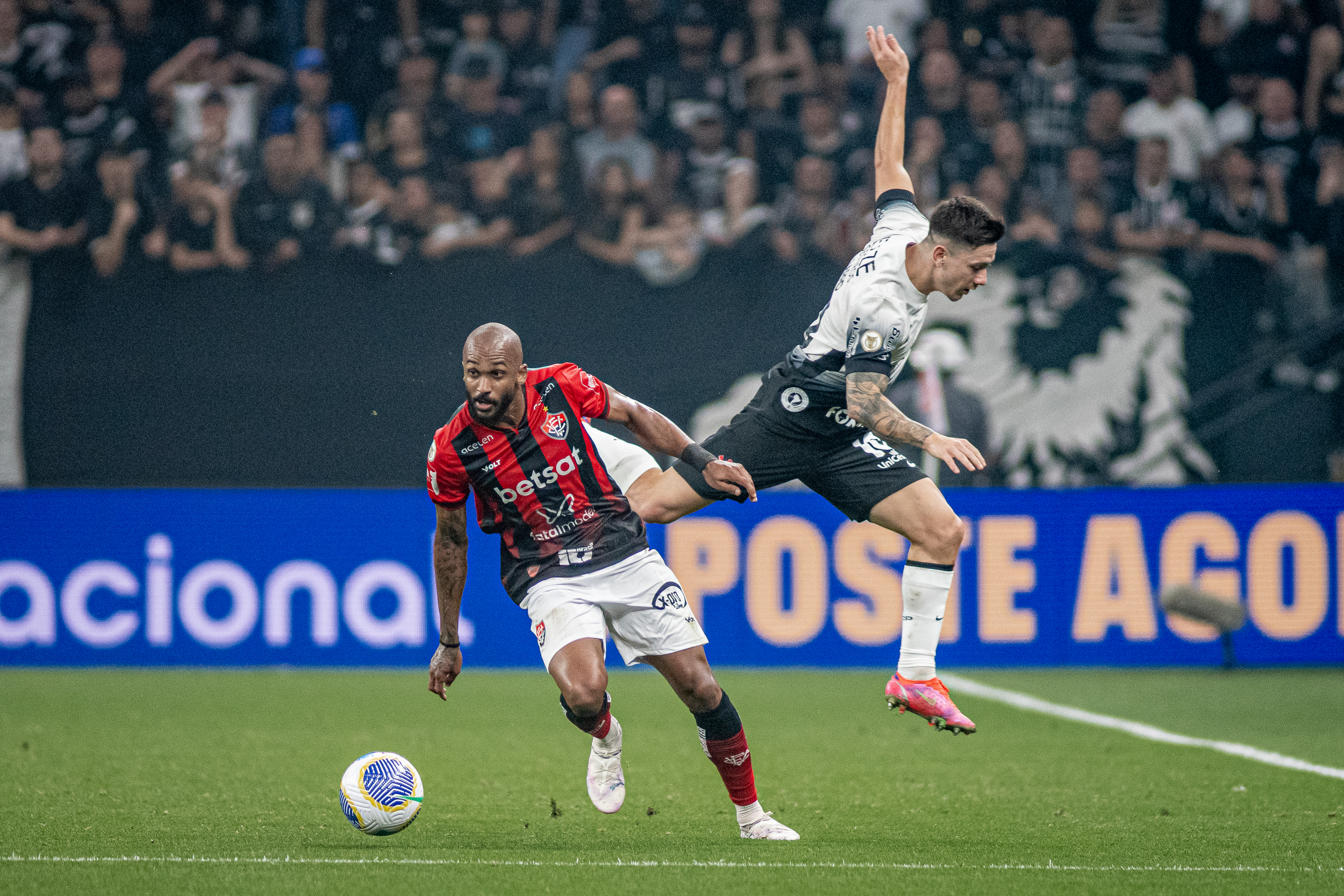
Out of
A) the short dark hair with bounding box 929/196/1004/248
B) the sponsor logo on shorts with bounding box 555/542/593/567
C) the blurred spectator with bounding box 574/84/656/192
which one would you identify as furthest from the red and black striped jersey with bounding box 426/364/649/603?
the blurred spectator with bounding box 574/84/656/192

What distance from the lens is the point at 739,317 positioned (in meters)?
12.9

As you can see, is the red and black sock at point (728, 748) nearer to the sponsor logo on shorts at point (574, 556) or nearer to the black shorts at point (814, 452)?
the sponsor logo on shorts at point (574, 556)

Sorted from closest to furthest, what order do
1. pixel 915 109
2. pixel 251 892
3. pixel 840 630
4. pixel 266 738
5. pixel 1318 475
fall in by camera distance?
pixel 251 892
pixel 266 738
pixel 840 630
pixel 1318 475
pixel 915 109

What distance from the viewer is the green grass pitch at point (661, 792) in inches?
204

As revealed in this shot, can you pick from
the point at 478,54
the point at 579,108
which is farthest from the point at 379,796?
the point at 478,54

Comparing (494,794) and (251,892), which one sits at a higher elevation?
(251,892)

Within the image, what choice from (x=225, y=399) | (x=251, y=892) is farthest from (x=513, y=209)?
(x=251, y=892)

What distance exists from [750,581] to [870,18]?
18.5 feet

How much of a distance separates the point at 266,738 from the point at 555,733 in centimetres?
165

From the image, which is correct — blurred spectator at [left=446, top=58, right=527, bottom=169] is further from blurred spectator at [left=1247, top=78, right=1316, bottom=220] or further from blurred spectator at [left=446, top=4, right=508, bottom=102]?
blurred spectator at [left=1247, top=78, right=1316, bottom=220]

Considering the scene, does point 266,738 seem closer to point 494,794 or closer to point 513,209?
point 494,794

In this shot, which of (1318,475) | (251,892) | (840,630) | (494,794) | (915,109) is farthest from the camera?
(915,109)

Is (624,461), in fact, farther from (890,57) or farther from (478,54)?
(478,54)

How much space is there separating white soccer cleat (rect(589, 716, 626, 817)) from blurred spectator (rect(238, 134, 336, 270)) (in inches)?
307
